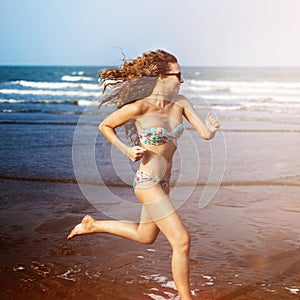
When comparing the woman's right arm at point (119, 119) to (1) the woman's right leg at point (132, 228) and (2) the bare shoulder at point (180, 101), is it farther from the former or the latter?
(1) the woman's right leg at point (132, 228)

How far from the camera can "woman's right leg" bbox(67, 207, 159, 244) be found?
3.76 m

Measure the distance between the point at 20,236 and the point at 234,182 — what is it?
3.72 meters

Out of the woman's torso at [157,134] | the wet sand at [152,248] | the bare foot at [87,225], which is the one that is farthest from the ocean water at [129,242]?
the woman's torso at [157,134]

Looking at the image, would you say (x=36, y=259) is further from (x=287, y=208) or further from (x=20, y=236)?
(x=287, y=208)

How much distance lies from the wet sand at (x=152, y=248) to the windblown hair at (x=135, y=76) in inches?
51.5

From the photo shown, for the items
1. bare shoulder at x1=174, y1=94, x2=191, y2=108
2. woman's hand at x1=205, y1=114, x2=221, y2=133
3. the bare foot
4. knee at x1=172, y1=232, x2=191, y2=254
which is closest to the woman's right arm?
bare shoulder at x1=174, y1=94, x2=191, y2=108

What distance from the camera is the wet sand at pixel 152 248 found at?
4.13 metres

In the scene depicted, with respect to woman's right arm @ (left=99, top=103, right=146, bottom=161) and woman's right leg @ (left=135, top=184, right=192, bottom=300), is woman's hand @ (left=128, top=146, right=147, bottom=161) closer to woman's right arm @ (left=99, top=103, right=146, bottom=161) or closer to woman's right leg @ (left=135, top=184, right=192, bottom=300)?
woman's right arm @ (left=99, top=103, right=146, bottom=161)

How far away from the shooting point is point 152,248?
5.09 m

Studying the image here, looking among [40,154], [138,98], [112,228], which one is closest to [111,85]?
[138,98]

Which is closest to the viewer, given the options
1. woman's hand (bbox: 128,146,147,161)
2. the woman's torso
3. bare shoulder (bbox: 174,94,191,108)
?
woman's hand (bbox: 128,146,147,161)

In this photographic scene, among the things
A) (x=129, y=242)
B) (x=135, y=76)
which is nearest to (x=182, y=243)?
(x=135, y=76)

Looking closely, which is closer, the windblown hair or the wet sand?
the windblown hair

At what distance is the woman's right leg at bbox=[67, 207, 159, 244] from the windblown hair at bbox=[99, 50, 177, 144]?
2.12 ft
